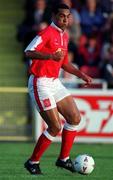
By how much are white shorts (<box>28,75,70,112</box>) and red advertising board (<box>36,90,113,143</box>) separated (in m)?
5.38

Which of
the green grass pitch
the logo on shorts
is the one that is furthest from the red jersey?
the green grass pitch

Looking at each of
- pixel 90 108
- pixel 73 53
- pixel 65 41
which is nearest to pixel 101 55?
pixel 73 53

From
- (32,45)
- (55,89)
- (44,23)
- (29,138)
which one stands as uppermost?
(32,45)

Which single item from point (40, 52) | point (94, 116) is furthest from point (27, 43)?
point (40, 52)

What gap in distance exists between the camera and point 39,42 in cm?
962

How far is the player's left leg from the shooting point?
9.90 metres

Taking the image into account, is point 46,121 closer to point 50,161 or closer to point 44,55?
point 44,55

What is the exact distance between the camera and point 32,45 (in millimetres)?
9586

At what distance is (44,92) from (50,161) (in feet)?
7.38

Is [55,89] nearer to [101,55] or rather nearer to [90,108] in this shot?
[90,108]

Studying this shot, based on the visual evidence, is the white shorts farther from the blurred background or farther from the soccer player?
the blurred background

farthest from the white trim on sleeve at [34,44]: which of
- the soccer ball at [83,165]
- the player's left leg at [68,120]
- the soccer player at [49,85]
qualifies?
the soccer ball at [83,165]

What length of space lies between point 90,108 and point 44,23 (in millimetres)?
2774

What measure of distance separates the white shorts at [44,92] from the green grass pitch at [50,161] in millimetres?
899
